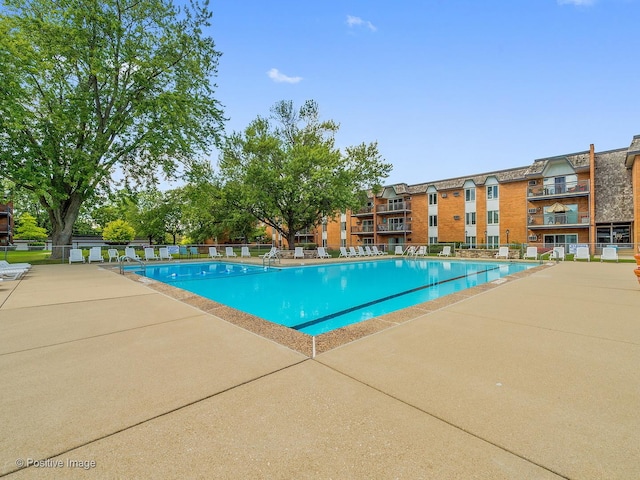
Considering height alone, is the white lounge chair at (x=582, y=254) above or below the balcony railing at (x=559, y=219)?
below

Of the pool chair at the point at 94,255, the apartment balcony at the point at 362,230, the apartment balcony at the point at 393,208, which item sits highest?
the apartment balcony at the point at 393,208

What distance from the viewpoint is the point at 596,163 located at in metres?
23.1

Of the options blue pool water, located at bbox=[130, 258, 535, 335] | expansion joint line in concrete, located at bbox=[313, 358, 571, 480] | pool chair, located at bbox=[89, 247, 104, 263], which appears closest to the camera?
expansion joint line in concrete, located at bbox=[313, 358, 571, 480]

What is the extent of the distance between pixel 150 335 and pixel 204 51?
60.1 ft

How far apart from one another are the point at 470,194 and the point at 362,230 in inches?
482

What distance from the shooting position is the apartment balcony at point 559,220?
73.9 ft

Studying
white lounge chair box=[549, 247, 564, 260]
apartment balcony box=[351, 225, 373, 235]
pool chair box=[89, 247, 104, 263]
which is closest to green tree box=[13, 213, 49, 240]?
pool chair box=[89, 247, 104, 263]

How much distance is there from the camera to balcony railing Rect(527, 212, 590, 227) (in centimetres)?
2255

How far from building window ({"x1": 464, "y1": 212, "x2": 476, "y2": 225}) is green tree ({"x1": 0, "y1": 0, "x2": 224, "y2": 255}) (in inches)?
939

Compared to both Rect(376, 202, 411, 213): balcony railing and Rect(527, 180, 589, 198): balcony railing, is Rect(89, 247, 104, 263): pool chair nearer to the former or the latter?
Rect(376, 202, 411, 213): balcony railing

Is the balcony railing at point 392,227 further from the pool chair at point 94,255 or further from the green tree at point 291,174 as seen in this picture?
the pool chair at point 94,255

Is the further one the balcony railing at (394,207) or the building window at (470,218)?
the balcony railing at (394,207)

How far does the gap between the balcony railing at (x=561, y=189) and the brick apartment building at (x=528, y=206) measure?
0.06m

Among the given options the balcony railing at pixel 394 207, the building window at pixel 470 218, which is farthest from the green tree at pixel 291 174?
the building window at pixel 470 218
